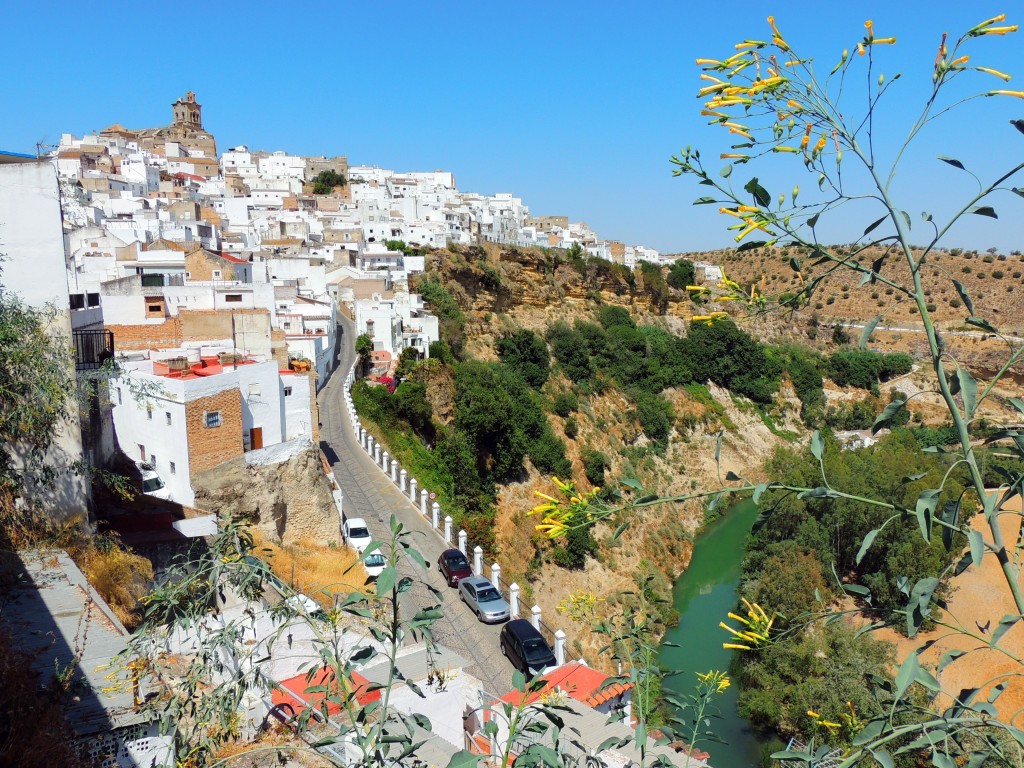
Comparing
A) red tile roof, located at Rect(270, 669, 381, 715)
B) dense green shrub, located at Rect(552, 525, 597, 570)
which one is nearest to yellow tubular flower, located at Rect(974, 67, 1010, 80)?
red tile roof, located at Rect(270, 669, 381, 715)

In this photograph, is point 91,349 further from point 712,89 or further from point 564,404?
point 564,404

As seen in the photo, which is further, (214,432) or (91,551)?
(214,432)

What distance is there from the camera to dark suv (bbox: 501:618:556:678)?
9.88m

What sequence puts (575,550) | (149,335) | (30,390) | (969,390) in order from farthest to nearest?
(575,550) → (149,335) → (30,390) → (969,390)

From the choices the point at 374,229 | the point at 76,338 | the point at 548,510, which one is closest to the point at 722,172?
the point at 548,510

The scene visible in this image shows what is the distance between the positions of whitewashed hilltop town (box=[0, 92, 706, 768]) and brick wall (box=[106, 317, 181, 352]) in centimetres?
3

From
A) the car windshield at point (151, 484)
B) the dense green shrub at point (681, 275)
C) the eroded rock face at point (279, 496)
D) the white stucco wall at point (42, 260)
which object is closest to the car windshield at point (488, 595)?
the eroded rock face at point (279, 496)

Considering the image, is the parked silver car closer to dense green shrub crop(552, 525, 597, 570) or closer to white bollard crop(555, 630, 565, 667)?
white bollard crop(555, 630, 565, 667)

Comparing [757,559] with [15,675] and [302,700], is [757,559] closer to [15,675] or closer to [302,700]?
[302,700]

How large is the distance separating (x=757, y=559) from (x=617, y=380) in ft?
41.0

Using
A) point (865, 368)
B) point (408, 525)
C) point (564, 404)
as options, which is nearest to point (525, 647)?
A: point (408, 525)

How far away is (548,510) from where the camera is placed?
86.5 inches

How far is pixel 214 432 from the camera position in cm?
1012

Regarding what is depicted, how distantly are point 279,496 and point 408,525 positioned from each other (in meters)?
3.10
